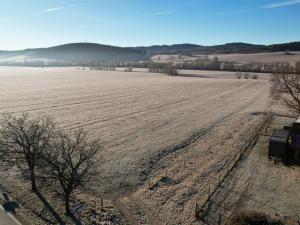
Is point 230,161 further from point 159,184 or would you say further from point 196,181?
point 159,184

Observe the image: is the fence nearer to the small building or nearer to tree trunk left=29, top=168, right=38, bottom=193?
the small building

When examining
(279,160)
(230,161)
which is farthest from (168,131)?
(279,160)

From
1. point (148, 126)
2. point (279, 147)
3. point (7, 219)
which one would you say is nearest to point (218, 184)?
point (279, 147)

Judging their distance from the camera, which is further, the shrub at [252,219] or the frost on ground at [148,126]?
the frost on ground at [148,126]

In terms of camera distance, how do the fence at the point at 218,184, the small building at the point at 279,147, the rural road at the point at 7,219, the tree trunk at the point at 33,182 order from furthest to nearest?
1. the small building at the point at 279,147
2. the tree trunk at the point at 33,182
3. the fence at the point at 218,184
4. the rural road at the point at 7,219

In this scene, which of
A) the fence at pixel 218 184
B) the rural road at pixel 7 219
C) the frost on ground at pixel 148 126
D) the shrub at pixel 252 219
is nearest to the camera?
the rural road at pixel 7 219

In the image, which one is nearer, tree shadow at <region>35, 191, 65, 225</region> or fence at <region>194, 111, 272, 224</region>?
tree shadow at <region>35, 191, 65, 225</region>

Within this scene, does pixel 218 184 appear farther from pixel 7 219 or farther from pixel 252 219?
pixel 7 219

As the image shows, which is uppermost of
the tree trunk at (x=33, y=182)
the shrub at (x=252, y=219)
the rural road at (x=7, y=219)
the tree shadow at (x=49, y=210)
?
the tree trunk at (x=33, y=182)

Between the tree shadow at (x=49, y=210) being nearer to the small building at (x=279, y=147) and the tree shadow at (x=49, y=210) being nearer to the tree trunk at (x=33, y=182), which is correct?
the tree trunk at (x=33, y=182)

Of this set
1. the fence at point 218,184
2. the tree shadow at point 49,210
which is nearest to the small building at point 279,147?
the fence at point 218,184

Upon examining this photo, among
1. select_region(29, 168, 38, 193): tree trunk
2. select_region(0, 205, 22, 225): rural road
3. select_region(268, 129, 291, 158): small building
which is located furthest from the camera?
select_region(268, 129, 291, 158): small building

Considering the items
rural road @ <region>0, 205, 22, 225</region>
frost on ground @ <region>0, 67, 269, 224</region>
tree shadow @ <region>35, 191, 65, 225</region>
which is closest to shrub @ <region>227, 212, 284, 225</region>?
frost on ground @ <region>0, 67, 269, 224</region>
